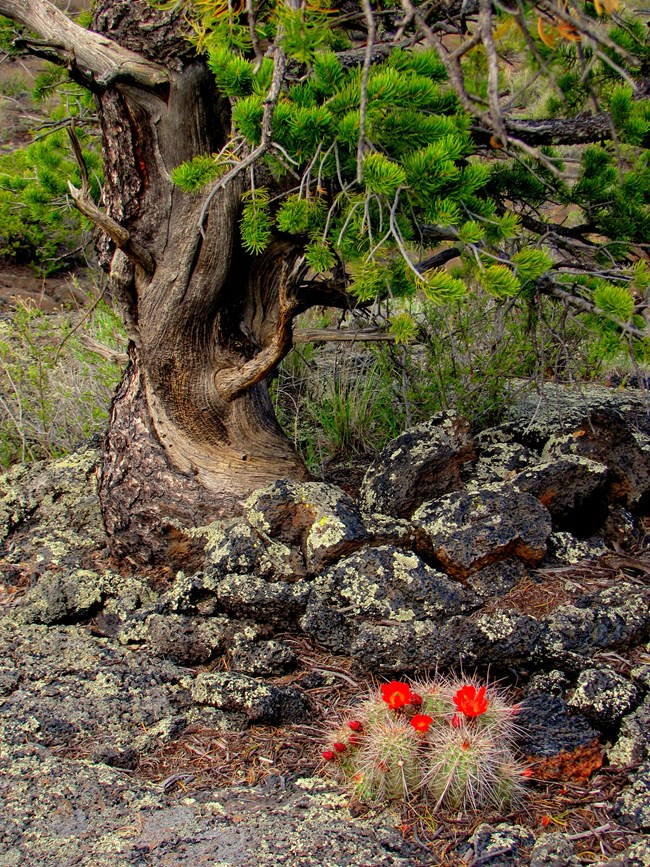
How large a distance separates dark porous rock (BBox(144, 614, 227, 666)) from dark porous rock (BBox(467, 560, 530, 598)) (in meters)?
1.05

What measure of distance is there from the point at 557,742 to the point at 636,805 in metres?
0.31

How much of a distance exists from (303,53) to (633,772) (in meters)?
2.37

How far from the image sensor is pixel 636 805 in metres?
2.40

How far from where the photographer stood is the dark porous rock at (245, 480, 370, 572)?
3.39m

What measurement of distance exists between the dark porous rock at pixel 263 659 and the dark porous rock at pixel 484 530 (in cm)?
77

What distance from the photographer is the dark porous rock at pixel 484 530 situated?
10.9 ft

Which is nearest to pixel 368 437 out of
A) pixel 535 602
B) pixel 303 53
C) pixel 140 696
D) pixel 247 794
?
pixel 535 602

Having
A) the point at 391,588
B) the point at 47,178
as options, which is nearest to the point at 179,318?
the point at 47,178

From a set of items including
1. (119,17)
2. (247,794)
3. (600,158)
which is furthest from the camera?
(600,158)

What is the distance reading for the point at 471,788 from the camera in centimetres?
237

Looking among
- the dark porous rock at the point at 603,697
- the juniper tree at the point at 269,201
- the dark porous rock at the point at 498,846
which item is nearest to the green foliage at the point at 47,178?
the juniper tree at the point at 269,201

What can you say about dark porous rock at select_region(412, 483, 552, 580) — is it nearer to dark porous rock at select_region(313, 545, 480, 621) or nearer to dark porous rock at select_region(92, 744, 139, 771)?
dark porous rock at select_region(313, 545, 480, 621)

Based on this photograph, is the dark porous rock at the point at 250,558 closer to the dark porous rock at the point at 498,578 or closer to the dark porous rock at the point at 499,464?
the dark porous rock at the point at 498,578

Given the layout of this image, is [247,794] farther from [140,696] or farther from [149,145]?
[149,145]
